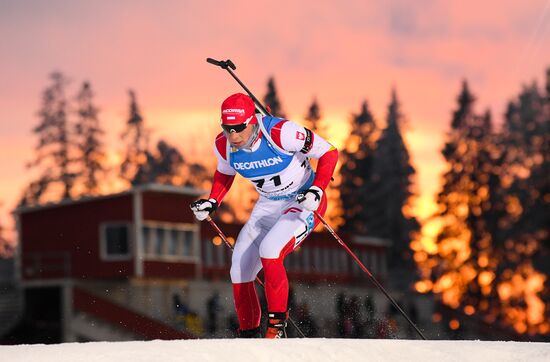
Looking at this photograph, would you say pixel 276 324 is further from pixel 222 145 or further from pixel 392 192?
pixel 392 192

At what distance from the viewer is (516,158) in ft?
181

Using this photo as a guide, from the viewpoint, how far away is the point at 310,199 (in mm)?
8852

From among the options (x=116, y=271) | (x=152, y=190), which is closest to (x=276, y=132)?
(x=116, y=271)

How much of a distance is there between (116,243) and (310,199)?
27.4 metres

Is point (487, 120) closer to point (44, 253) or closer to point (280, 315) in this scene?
point (44, 253)

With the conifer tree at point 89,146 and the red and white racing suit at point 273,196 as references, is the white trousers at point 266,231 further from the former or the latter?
the conifer tree at point 89,146

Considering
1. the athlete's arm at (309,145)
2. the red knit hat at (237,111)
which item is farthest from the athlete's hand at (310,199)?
the red knit hat at (237,111)

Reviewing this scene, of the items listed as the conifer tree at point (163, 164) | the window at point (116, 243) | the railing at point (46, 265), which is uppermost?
the conifer tree at point (163, 164)

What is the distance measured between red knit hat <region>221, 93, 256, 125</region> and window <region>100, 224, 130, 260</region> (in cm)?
2702

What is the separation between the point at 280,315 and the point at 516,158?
47.7 metres

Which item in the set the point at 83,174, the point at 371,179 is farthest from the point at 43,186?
the point at 371,179

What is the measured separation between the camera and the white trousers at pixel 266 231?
9.05 m

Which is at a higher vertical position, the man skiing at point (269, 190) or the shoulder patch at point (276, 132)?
the shoulder patch at point (276, 132)

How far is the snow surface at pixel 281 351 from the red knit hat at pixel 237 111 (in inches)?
77.8
